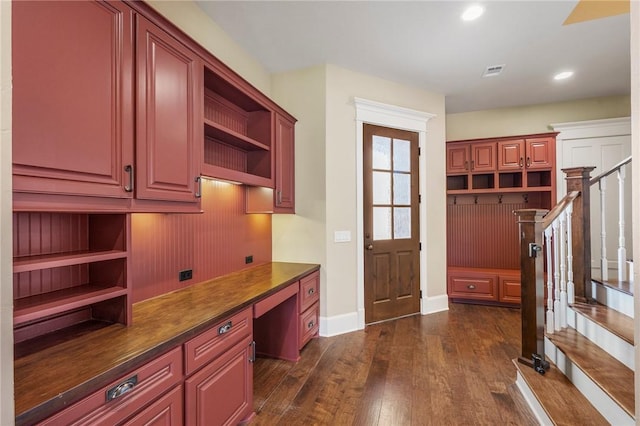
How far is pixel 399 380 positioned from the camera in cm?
238

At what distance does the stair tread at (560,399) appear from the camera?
170 centimetres

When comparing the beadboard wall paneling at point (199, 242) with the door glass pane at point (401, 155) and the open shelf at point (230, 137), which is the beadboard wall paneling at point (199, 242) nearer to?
the open shelf at point (230, 137)

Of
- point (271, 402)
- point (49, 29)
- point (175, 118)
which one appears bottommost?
point (271, 402)

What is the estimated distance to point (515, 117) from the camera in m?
4.71

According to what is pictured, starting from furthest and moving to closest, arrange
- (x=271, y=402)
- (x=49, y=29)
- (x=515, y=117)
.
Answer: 1. (x=515, y=117)
2. (x=271, y=402)
3. (x=49, y=29)

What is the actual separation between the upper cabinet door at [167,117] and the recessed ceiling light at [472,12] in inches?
88.4

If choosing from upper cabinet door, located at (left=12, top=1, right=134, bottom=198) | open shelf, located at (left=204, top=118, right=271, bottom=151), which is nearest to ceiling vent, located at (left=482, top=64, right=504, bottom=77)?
open shelf, located at (left=204, top=118, right=271, bottom=151)

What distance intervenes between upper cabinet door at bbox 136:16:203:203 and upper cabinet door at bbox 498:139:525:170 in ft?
14.2

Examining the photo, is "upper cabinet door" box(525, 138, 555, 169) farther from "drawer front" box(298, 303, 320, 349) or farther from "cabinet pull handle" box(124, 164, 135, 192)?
"cabinet pull handle" box(124, 164, 135, 192)

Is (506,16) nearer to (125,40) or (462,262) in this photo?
(125,40)

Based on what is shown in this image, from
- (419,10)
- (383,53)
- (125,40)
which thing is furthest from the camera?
(383,53)

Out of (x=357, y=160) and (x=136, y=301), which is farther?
(x=357, y=160)

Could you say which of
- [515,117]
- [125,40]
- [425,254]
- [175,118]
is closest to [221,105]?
[175,118]

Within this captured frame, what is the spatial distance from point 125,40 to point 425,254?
12.1 feet
